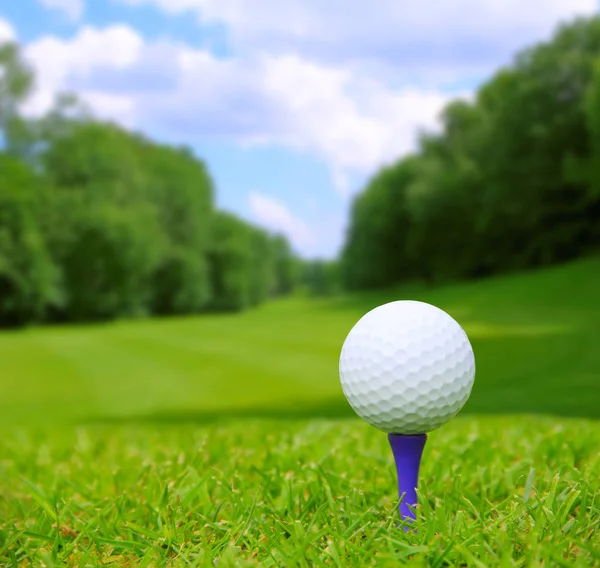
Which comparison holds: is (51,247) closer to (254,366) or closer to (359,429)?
(254,366)

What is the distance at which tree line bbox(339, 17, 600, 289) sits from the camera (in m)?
33.6

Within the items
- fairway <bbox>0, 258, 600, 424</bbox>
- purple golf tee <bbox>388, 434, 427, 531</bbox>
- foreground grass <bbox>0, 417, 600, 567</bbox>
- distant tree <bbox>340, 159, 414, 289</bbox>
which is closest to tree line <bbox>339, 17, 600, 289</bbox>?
distant tree <bbox>340, 159, 414, 289</bbox>

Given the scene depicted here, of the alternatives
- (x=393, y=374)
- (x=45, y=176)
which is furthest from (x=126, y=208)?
(x=393, y=374)

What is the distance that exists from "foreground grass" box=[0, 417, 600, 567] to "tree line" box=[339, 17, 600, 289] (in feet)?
94.7

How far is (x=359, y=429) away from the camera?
5.05 metres

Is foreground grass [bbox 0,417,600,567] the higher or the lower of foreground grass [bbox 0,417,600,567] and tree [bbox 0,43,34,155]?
the lower

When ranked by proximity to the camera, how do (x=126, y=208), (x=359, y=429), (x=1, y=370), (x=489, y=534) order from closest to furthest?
(x=489, y=534) < (x=359, y=429) < (x=1, y=370) < (x=126, y=208)

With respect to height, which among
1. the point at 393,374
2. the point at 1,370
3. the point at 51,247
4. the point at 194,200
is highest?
the point at 194,200

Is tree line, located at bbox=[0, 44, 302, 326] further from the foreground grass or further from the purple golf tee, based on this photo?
the purple golf tee

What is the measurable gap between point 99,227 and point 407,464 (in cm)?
3274

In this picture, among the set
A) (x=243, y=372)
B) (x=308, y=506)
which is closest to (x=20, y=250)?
(x=243, y=372)

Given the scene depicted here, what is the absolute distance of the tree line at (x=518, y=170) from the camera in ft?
110

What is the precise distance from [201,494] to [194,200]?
140ft

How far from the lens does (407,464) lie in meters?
2.48
